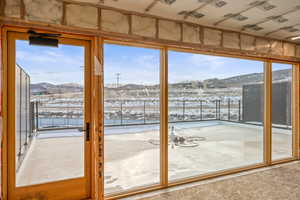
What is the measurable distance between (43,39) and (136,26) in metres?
1.23

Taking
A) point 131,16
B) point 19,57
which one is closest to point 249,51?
point 131,16

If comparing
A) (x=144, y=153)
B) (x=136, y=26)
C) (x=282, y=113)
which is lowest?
(x=144, y=153)

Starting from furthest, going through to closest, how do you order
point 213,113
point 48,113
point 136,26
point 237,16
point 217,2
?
1. point 213,113
2. point 237,16
3. point 136,26
4. point 48,113
5. point 217,2

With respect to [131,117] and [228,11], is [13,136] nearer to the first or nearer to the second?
[131,117]

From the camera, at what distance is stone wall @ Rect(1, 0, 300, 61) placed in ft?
6.96

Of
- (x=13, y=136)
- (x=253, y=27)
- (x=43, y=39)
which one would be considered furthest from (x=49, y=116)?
(x=253, y=27)

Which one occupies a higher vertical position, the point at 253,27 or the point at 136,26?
the point at 253,27

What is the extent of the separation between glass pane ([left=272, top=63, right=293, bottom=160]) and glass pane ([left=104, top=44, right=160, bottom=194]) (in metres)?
2.91

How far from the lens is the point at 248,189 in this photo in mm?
2859

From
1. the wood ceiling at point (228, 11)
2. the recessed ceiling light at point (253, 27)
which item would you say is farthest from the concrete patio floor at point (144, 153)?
the recessed ceiling light at point (253, 27)

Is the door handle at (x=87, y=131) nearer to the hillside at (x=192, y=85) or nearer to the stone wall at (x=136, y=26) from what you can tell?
the hillside at (x=192, y=85)

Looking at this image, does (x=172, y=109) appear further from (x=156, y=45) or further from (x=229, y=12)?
(x=229, y=12)

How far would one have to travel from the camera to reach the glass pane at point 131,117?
276 cm

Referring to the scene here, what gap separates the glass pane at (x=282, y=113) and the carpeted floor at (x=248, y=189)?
3.00 ft
